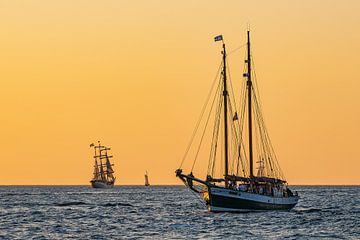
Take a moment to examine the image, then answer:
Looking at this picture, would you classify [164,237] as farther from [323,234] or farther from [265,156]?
[265,156]

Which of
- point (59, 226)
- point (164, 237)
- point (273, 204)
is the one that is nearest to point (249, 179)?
point (273, 204)

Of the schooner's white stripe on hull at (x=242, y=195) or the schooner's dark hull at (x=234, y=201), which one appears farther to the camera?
the schooner's dark hull at (x=234, y=201)

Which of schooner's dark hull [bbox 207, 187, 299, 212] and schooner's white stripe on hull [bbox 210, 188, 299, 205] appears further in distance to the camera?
schooner's dark hull [bbox 207, 187, 299, 212]

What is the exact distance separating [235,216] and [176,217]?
12.1 meters

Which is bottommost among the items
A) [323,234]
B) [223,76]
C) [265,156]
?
[323,234]

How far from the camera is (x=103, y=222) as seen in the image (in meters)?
113

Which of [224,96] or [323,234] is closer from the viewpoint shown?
[323,234]

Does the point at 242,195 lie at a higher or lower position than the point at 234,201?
higher

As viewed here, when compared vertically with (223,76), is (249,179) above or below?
below

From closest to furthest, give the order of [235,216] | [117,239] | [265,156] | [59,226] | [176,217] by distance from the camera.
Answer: [117,239]
[59,226]
[235,216]
[176,217]
[265,156]

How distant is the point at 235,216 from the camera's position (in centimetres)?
11231

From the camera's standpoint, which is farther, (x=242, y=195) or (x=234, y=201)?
(x=242, y=195)

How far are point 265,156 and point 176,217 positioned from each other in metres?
18.4

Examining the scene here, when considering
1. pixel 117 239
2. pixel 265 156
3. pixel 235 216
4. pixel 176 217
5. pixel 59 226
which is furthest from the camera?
pixel 265 156
